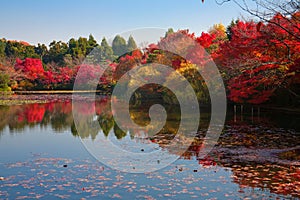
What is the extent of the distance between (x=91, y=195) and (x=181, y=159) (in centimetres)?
323

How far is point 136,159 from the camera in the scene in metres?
8.52

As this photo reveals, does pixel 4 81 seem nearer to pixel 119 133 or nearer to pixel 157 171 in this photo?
pixel 119 133

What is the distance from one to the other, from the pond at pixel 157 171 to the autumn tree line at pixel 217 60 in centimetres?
254

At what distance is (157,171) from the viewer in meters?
7.31

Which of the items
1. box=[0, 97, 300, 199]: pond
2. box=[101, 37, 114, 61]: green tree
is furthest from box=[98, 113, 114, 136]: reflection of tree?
box=[101, 37, 114, 61]: green tree

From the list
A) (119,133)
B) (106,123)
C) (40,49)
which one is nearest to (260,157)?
(119,133)

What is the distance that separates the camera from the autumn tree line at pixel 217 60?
14.1m

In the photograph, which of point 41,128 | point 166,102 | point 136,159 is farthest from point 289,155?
point 166,102

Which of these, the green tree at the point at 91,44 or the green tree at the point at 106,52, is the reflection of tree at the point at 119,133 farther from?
the green tree at the point at 91,44

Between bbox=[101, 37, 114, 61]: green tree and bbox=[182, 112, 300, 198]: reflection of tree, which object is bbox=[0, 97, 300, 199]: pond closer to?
bbox=[182, 112, 300, 198]: reflection of tree

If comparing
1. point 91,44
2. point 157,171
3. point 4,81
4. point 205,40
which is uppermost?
point 91,44

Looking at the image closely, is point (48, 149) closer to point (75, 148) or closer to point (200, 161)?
point (75, 148)

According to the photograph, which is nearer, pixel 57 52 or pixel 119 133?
pixel 119 133

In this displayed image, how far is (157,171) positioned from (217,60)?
14.7 meters
